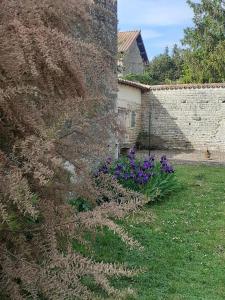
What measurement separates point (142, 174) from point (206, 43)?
2108 centimetres

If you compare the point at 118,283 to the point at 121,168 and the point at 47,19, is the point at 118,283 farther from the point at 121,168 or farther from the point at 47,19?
the point at 121,168

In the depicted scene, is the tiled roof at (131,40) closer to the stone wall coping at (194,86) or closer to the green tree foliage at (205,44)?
the green tree foliage at (205,44)

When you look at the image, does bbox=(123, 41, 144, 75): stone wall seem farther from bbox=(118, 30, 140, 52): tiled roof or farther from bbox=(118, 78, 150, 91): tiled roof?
Answer: bbox=(118, 78, 150, 91): tiled roof

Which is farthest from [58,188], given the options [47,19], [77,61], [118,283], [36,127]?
[118,283]

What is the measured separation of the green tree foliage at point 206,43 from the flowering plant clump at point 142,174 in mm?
18682

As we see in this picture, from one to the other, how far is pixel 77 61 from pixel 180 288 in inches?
103

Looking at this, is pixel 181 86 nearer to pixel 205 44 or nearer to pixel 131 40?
pixel 205 44

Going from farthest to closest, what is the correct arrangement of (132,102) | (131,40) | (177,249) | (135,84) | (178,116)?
(131,40), (178,116), (132,102), (135,84), (177,249)

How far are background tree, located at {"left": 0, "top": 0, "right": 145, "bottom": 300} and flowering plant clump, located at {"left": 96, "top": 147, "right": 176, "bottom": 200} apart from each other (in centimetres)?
471

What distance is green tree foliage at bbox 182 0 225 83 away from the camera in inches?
1053

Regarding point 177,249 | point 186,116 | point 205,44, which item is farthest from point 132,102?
point 177,249

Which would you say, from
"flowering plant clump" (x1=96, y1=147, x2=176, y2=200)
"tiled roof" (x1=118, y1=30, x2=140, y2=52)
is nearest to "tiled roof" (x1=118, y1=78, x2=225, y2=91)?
"flowering plant clump" (x1=96, y1=147, x2=176, y2=200)

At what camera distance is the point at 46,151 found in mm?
2596

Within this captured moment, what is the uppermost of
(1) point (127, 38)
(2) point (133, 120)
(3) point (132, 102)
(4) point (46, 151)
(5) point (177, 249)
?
(1) point (127, 38)
